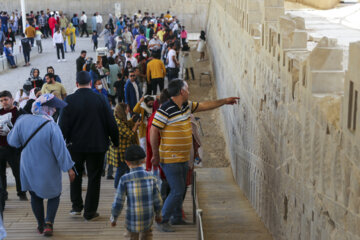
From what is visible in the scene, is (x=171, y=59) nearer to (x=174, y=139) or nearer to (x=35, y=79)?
(x=35, y=79)

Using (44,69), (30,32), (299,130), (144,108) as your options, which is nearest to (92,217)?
(144,108)

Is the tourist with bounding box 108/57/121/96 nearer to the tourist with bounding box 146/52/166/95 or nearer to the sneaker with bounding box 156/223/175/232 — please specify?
the tourist with bounding box 146/52/166/95

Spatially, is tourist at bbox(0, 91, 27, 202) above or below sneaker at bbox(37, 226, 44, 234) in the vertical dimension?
above

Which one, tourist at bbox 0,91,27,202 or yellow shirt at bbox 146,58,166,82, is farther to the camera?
yellow shirt at bbox 146,58,166,82

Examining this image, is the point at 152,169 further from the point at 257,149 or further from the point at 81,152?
the point at 257,149

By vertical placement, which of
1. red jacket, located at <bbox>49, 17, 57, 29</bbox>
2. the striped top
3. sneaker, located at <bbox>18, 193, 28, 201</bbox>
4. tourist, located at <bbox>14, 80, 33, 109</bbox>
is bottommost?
sneaker, located at <bbox>18, 193, 28, 201</bbox>

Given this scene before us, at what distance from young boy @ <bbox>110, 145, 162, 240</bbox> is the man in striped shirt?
2.97ft

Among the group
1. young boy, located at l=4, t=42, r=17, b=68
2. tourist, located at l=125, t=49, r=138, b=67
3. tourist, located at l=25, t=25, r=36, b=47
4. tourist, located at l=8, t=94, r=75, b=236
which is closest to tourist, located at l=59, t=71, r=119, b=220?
tourist, located at l=8, t=94, r=75, b=236

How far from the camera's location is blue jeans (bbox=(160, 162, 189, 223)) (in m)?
5.54

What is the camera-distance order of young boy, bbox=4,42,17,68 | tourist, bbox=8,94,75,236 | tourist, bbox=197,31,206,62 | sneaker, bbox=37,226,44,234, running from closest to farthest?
tourist, bbox=8,94,75,236 < sneaker, bbox=37,226,44,234 < young boy, bbox=4,42,17,68 < tourist, bbox=197,31,206,62

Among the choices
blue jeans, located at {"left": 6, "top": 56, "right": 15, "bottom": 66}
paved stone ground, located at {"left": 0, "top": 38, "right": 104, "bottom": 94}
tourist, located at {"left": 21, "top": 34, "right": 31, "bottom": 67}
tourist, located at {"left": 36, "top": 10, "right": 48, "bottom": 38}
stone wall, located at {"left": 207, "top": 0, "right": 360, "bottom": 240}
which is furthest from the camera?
tourist, located at {"left": 36, "top": 10, "right": 48, "bottom": 38}

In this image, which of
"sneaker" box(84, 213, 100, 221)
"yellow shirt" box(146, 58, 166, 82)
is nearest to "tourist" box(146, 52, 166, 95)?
"yellow shirt" box(146, 58, 166, 82)

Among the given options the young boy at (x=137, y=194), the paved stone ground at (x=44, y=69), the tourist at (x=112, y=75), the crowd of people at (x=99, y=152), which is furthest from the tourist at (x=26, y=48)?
the young boy at (x=137, y=194)

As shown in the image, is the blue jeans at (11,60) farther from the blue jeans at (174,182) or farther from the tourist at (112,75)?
the blue jeans at (174,182)
